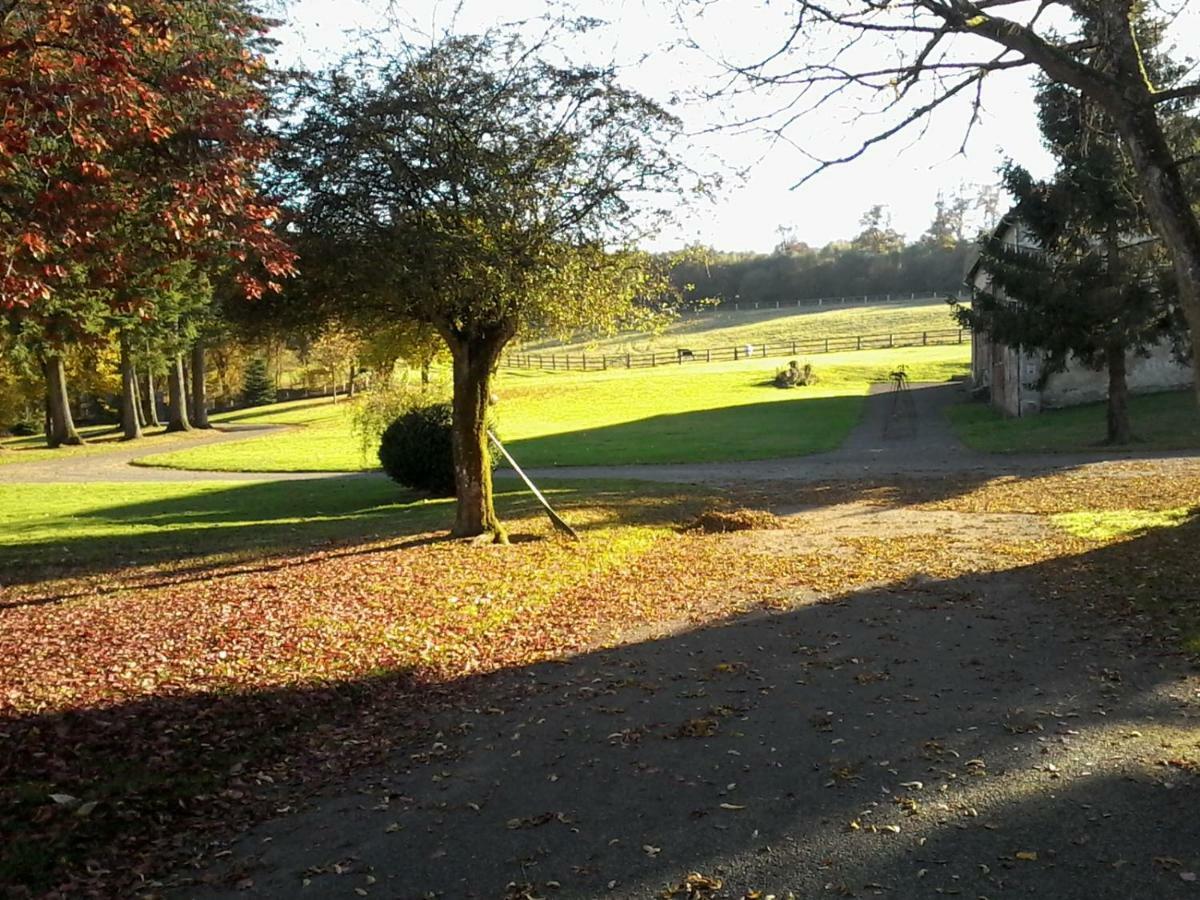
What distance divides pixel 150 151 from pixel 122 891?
21.8 feet

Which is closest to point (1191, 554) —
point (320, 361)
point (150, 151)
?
point (150, 151)

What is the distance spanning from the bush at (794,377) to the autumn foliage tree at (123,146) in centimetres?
4771

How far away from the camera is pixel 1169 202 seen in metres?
7.30

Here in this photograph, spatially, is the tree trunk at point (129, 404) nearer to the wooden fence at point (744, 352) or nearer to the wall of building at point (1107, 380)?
the wooden fence at point (744, 352)

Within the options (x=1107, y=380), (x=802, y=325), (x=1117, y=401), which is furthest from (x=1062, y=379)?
(x=802, y=325)

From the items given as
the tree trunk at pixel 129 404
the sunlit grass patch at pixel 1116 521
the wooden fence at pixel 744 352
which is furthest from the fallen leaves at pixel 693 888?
the wooden fence at pixel 744 352

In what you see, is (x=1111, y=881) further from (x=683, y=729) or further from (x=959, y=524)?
(x=959, y=524)

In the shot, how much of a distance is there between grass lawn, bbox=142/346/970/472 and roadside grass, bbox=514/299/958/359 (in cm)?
1227

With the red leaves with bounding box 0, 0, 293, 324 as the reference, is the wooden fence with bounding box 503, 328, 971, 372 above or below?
below

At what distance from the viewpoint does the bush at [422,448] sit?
20.8 metres

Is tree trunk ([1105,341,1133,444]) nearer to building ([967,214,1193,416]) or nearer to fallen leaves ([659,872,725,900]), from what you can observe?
building ([967,214,1193,416])

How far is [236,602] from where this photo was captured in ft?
32.6

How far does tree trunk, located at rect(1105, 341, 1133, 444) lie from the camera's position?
84.8 ft

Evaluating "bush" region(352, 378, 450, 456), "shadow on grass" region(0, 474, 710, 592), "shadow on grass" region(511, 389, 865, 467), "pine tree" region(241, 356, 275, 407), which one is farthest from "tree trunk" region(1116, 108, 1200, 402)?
"pine tree" region(241, 356, 275, 407)
